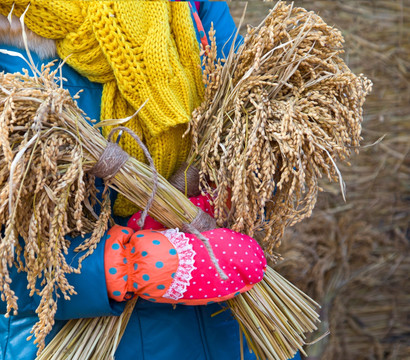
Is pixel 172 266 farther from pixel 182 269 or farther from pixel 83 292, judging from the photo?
pixel 83 292

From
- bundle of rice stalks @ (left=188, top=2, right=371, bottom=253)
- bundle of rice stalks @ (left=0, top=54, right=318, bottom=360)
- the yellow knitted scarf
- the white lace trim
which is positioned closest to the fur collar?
the yellow knitted scarf

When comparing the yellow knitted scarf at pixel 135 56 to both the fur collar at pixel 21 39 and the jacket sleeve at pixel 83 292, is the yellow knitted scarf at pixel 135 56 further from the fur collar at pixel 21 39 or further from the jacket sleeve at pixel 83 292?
the jacket sleeve at pixel 83 292

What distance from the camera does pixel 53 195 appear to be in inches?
34.7

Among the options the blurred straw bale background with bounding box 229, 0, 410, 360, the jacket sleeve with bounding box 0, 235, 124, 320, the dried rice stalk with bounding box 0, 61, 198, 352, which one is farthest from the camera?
the blurred straw bale background with bounding box 229, 0, 410, 360

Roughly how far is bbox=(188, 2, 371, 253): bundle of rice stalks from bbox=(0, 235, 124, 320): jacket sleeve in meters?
0.29

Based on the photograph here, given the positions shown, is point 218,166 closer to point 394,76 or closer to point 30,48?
point 30,48

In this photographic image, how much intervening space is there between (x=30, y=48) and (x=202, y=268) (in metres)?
0.57

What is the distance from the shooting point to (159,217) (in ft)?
3.49

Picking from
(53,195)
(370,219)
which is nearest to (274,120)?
(53,195)

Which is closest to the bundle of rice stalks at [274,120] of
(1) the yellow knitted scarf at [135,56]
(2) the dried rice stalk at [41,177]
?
(1) the yellow knitted scarf at [135,56]

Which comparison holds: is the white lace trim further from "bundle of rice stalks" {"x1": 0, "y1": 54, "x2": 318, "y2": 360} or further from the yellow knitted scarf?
the yellow knitted scarf

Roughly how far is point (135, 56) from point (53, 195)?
35 cm

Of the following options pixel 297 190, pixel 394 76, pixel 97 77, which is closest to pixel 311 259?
pixel 394 76

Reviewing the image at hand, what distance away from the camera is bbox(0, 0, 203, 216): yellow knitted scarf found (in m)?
1.00
